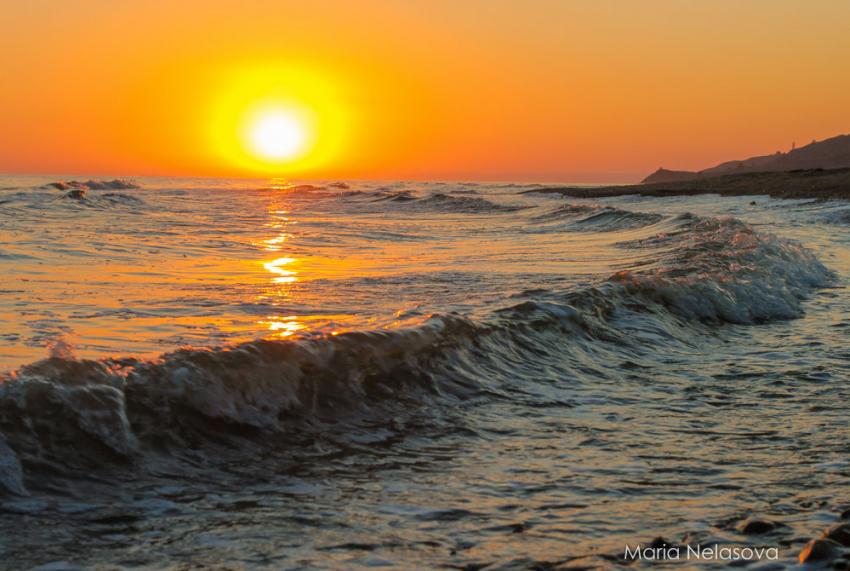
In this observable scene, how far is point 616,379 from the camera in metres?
5.44

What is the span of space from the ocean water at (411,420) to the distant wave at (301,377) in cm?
2

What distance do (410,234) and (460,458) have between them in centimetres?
1473

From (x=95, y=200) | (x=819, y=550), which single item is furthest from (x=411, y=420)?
(x=95, y=200)

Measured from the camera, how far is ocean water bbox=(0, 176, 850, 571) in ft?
9.04

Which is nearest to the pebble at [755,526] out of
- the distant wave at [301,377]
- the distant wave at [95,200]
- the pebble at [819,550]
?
the pebble at [819,550]

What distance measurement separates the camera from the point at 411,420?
439 cm

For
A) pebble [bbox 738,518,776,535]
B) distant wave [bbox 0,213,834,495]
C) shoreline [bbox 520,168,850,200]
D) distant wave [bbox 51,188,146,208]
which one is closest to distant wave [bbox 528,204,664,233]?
distant wave [bbox 0,213,834,495]

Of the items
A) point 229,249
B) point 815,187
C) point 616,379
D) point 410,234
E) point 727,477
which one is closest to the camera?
point 727,477

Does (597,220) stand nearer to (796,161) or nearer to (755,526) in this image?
(755,526)

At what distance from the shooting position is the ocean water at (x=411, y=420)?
2.75m

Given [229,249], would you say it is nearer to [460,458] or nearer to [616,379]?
[616,379]

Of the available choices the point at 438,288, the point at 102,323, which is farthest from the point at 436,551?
the point at 438,288

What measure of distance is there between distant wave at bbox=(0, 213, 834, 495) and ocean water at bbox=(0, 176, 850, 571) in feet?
0.06

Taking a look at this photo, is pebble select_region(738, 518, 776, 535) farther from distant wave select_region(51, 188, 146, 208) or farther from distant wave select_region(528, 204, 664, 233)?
distant wave select_region(51, 188, 146, 208)
